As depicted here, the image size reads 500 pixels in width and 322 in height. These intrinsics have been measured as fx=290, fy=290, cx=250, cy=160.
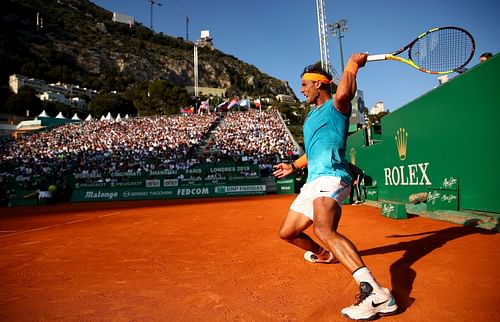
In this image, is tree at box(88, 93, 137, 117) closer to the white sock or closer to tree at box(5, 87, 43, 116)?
tree at box(5, 87, 43, 116)

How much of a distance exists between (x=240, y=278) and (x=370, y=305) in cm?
148

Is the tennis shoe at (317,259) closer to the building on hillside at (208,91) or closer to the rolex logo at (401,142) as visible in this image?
the rolex logo at (401,142)

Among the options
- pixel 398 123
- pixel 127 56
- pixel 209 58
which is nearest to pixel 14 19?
pixel 127 56

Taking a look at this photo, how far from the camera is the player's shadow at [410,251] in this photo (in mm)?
2482

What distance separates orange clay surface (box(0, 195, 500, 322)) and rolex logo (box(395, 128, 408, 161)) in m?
3.06

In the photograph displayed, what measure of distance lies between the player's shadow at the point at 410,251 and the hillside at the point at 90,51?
102 m

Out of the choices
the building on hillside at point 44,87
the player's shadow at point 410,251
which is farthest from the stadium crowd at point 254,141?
the building on hillside at point 44,87

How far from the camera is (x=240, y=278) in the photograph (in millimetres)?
3121

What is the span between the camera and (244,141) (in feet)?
93.0

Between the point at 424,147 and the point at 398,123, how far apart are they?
5.05 feet

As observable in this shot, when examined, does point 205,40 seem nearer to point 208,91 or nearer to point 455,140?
point 208,91

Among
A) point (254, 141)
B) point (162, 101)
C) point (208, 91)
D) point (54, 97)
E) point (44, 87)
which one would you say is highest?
point (208, 91)

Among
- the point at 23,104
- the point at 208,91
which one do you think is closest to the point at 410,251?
the point at 23,104

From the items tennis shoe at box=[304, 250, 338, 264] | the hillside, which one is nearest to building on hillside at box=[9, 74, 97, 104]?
the hillside
